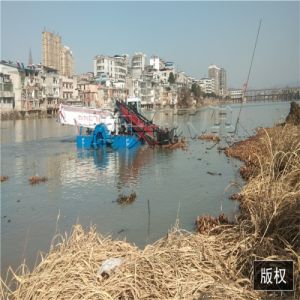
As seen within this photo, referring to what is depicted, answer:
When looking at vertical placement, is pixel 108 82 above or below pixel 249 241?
above

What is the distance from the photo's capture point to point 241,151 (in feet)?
68.8

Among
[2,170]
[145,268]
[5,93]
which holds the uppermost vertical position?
[5,93]

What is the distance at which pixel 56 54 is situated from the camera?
129m

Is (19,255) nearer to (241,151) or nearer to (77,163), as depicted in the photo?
(77,163)

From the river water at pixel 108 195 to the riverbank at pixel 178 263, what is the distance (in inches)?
106

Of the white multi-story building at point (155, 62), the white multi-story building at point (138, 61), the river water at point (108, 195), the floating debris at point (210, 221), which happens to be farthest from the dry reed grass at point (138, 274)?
the white multi-story building at point (155, 62)

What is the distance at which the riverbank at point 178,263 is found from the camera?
13.6 ft

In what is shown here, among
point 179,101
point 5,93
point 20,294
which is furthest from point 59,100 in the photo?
point 20,294

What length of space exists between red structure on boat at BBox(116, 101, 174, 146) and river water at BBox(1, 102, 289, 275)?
408cm

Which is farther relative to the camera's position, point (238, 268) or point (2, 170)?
point (2, 170)

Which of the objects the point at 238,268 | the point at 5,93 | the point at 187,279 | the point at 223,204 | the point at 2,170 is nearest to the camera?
the point at 187,279

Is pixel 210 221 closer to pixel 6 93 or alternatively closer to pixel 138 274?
pixel 138 274

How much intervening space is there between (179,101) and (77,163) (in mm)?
121760

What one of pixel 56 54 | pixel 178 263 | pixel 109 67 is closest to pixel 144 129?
pixel 178 263
